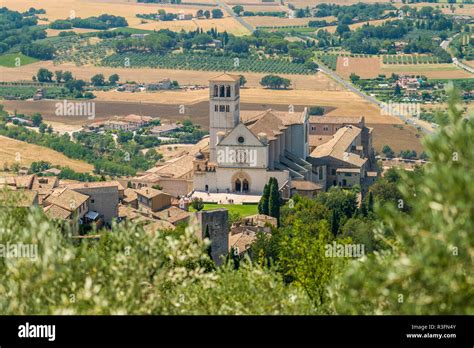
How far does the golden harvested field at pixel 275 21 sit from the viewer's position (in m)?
183

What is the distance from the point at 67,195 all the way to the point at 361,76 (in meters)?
81.4

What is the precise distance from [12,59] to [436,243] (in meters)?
135

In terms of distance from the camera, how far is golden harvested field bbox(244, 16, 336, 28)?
182625mm

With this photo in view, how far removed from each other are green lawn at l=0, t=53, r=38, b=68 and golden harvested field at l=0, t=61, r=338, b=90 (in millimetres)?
820

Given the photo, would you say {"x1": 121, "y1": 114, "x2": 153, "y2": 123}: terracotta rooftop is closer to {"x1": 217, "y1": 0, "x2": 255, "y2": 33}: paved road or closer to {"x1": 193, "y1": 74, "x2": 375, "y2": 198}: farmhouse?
{"x1": 193, "y1": 74, "x2": 375, "y2": 198}: farmhouse

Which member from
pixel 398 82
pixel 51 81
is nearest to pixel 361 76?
pixel 398 82

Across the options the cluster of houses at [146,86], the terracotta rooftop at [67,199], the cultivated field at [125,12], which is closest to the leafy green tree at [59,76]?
the cluster of houses at [146,86]

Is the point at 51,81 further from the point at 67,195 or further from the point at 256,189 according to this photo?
the point at 67,195

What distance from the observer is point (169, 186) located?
74625mm

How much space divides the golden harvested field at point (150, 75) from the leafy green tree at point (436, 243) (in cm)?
11028

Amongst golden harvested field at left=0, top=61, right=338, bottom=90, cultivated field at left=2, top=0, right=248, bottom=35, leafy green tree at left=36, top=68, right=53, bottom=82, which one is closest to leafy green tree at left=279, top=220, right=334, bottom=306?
golden harvested field at left=0, top=61, right=338, bottom=90

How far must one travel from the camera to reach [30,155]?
9619 centimetres

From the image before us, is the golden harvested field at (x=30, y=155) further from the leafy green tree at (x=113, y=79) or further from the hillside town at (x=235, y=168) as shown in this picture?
the leafy green tree at (x=113, y=79)

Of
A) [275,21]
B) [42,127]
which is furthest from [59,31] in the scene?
[42,127]
